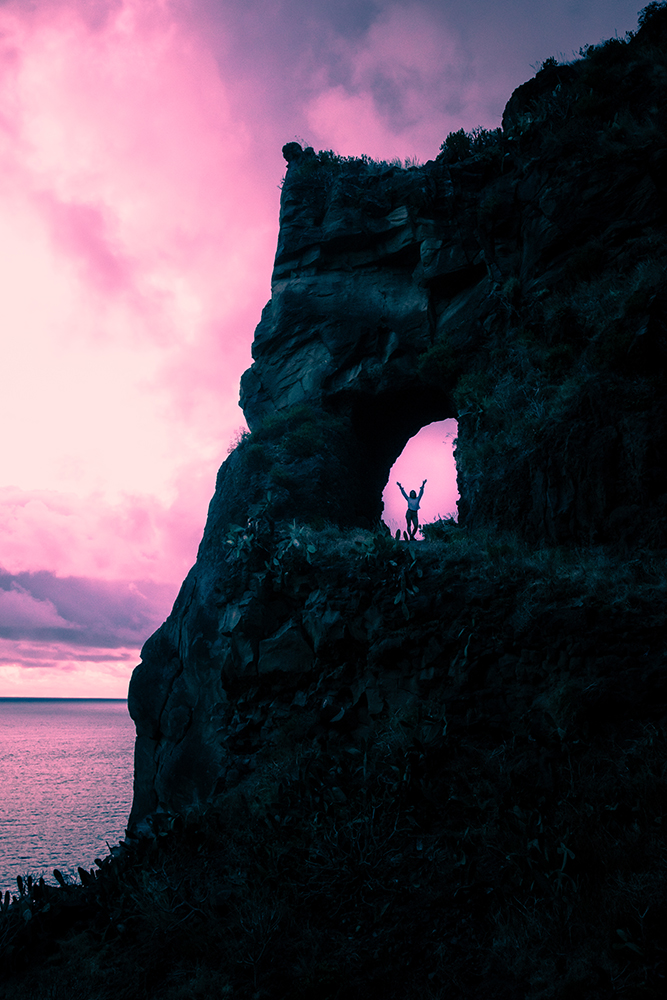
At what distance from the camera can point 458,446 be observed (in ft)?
58.1

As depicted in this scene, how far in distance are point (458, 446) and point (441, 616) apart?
24.6ft

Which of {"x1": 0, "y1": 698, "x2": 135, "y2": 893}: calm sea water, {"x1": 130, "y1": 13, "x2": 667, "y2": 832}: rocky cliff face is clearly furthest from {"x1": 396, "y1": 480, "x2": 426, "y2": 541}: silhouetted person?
{"x1": 0, "y1": 698, "x2": 135, "y2": 893}: calm sea water

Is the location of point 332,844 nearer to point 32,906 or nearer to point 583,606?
point 32,906

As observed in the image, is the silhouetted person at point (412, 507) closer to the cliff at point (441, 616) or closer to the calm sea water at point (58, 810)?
the cliff at point (441, 616)

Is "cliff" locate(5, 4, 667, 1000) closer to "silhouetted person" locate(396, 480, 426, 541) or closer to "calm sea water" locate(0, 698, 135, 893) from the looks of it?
"silhouetted person" locate(396, 480, 426, 541)

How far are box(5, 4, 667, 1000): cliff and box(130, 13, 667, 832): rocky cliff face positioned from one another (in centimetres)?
9

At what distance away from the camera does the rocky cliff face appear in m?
11.2

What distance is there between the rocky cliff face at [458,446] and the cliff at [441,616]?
0.09 m

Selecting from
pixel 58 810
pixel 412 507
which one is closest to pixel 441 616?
pixel 412 507

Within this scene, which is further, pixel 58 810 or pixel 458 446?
pixel 58 810

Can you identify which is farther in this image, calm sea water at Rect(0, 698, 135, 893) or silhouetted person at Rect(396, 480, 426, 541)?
calm sea water at Rect(0, 698, 135, 893)

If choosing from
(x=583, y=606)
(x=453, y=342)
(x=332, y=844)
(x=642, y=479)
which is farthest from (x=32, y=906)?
(x=453, y=342)

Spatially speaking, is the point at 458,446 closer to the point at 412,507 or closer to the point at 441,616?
the point at 412,507

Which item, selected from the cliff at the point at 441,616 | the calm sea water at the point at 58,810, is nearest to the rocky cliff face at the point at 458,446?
the cliff at the point at 441,616
